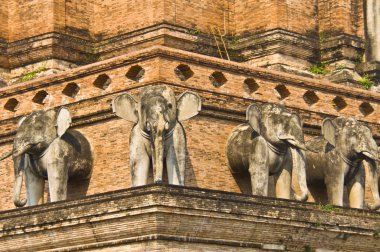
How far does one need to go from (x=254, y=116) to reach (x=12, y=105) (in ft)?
18.0

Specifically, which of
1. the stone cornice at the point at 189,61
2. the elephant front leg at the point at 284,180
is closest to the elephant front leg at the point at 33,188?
the stone cornice at the point at 189,61

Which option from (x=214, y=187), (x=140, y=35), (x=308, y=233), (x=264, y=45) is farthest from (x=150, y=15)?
(x=308, y=233)

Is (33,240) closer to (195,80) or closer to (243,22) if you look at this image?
(195,80)

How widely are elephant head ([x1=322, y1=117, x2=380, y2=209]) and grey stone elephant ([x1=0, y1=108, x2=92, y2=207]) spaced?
183 inches

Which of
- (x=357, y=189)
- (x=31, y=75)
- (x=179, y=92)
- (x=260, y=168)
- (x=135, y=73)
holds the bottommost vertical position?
(x=260, y=168)

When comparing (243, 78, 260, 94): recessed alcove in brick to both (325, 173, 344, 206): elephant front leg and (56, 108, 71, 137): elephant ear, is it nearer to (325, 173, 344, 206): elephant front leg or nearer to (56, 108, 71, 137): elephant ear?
(325, 173, 344, 206): elephant front leg

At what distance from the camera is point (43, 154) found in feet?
97.2

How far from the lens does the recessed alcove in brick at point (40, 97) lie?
32.0 metres

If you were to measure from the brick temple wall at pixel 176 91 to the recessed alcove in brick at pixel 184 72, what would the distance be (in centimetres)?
8

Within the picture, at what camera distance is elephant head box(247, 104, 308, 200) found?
29.5 meters

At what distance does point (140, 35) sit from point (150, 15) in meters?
0.45

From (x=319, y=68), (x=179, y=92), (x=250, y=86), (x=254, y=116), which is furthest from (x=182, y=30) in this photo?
(x=254, y=116)

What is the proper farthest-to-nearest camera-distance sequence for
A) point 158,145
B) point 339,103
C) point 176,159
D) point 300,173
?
point 339,103 → point 300,173 → point 176,159 → point 158,145

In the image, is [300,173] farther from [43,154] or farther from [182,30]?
[182,30]
